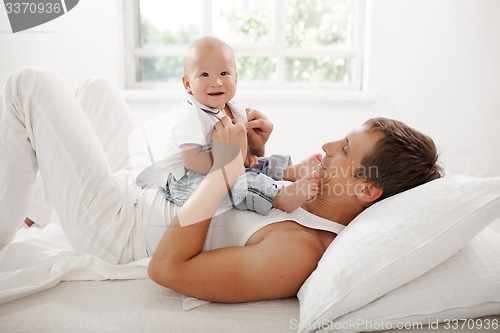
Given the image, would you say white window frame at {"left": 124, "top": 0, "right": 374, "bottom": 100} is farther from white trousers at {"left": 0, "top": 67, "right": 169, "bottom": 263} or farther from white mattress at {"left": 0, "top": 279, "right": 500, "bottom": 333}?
white mattress at {"left": 0, "top": 279, "right": 500, "bottom": 333}

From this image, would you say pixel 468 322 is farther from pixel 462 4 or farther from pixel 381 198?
pixel 462 4

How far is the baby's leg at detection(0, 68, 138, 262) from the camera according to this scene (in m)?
1.31

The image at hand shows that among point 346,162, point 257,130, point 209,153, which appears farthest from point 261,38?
point 346,162

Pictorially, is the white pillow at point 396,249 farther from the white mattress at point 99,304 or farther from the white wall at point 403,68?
the white wall at point 403,68

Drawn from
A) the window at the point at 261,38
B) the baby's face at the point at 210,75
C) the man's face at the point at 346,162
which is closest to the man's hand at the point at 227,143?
the baby's face at the point at 210,75

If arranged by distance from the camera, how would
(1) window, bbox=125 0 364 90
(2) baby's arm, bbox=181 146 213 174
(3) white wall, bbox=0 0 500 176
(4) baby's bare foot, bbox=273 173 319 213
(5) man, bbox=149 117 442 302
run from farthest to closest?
(1) window, bbox=125 0 364 90
(3) white wall, bbox=0 0 500 176
(2) baby's arm, bbox=181 146 213 174
(4) baby's bare foot, bbox=273 173 319 213
(5) man, bbox=149 117 442 302

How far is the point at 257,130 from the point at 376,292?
80cm

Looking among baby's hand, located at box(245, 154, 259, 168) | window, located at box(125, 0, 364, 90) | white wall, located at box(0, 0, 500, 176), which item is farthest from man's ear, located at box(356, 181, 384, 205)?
window, located at box(125, 0, 364, 90)

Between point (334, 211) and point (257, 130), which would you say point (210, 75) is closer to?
point (257, 130)

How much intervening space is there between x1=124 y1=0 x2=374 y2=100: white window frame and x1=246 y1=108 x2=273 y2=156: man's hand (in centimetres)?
151

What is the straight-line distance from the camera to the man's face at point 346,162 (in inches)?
49.4

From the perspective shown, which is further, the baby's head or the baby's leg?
the baby's head

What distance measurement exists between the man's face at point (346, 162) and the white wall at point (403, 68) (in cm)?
191

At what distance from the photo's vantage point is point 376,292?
3.34 ft
